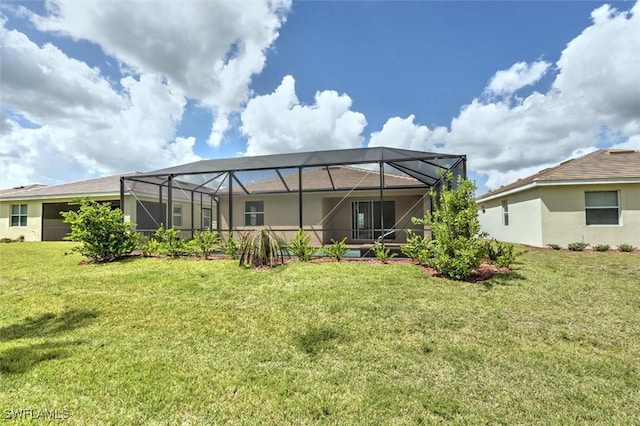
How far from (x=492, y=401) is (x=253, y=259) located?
635 centimetres

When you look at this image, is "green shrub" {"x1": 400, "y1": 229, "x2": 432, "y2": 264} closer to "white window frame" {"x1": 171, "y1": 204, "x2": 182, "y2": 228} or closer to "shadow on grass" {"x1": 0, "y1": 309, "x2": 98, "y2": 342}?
"shadow on grass" {"x1": 0, "y1": 309, "x2": 98, "y2": 342}

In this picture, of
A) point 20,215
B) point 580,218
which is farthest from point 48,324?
point 20,215

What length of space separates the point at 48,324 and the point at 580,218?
1628cm

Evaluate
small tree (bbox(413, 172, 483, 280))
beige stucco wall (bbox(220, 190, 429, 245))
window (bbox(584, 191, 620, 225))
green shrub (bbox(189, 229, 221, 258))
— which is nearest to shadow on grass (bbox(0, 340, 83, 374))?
green shrub (bbox(189, 229, 221, 258))

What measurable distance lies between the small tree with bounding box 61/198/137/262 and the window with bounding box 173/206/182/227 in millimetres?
7971

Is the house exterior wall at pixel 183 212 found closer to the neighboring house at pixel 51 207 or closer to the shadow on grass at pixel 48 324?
the neighboring house at pixel 51 207

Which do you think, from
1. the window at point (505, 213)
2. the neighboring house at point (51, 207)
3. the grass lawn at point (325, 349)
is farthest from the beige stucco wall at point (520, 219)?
the neighboring house at point (51, 207)

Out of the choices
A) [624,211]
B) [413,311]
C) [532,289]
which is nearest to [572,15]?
[624,211]

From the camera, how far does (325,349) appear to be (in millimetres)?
3604

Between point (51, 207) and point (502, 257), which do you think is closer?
point (502, 257)

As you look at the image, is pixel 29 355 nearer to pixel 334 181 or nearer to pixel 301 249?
pixel 301 249

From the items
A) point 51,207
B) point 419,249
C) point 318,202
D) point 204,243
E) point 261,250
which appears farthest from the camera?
point 51,207

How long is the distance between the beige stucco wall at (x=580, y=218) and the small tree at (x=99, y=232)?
1592 centimetres

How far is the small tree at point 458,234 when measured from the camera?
6406 millimetres
